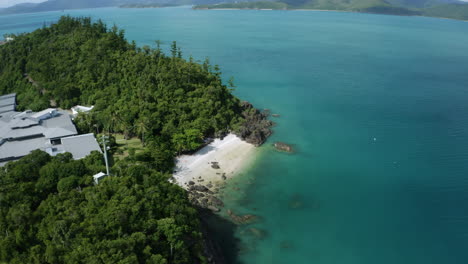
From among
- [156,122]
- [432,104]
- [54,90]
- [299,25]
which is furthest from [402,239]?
[299,25]

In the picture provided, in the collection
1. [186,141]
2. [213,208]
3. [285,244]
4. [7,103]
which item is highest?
[7,103]

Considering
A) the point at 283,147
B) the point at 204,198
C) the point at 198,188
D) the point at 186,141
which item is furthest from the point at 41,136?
the point at 283,147

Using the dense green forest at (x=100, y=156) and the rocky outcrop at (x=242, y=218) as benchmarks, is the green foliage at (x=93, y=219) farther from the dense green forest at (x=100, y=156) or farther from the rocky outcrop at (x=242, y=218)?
the rocky outcrop at (x=242, y=218)

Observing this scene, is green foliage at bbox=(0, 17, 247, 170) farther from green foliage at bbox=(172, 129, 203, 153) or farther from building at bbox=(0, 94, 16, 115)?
building at bbox=(0, 94, 16, 115)

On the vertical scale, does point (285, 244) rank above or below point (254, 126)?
below

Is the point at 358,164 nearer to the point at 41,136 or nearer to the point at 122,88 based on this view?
the point at 122,88

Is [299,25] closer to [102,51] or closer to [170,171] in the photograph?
[102,51]

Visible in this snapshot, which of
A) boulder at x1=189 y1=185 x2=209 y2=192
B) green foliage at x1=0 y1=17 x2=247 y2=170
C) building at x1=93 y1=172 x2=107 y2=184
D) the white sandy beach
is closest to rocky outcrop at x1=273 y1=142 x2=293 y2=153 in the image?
the white sandy beach
